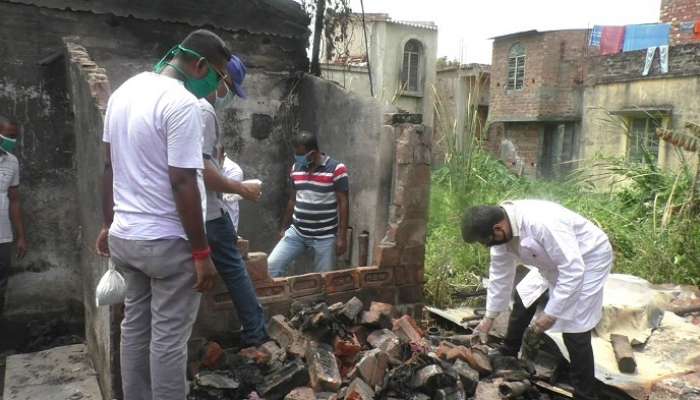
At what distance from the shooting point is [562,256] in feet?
11.8

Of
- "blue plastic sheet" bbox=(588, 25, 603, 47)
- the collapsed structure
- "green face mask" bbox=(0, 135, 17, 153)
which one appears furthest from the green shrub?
"blue plastic sheet" bbox=(588, 25, 603, 47)

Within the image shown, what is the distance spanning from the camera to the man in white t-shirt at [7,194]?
5.17 meters

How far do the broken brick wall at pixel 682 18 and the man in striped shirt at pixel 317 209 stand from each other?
1363 centimetres

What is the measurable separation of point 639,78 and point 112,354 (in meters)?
13.9

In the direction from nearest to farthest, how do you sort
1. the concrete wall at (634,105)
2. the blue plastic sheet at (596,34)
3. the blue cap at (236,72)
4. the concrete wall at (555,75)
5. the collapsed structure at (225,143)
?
1. the blue cap at (236,72)
2. the collapsed structure at (225,143)
3. the concrete wall at (634,105)
4. the blue plastic sheet at (596,34)
5. the concrete wall at (555,75)

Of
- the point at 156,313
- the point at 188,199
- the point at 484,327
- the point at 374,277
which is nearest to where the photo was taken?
the point at 188,199

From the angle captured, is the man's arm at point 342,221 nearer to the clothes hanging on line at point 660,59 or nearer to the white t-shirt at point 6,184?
the white t-shirt at point 6,184

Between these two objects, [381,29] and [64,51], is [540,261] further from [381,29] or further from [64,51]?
[381,29]

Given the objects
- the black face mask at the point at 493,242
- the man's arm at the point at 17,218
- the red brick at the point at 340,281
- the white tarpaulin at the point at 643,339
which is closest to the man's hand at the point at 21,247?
the man's arm at the point at 17,218

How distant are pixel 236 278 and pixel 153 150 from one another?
1.51 metres

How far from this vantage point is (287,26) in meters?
6.88

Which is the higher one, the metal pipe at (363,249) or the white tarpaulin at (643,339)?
the metal pipe at (363,249)

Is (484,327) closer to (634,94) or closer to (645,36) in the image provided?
(634,94)

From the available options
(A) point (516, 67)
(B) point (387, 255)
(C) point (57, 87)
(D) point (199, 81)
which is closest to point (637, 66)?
(A) point (516, 67)
